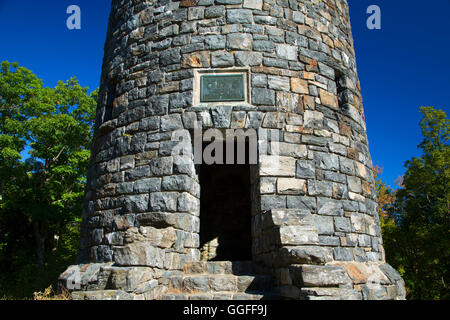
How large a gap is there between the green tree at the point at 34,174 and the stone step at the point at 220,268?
10.7 metres

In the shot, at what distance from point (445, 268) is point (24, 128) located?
17809 mm

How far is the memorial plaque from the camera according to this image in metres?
4.61

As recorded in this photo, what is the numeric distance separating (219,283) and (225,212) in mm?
4293

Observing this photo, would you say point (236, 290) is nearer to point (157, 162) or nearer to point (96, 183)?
point (157, 162)

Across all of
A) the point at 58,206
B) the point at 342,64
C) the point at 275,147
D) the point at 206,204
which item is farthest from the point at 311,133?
the point at 58,206

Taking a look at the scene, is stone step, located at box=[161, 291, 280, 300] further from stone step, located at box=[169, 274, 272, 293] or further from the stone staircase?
stone step, located at box=[169, 274, 272, 293]

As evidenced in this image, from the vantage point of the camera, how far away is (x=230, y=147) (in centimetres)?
572

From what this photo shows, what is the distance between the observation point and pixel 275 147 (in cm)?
432

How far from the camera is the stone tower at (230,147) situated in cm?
364

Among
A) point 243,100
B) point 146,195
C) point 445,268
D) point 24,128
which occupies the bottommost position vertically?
point 445,268

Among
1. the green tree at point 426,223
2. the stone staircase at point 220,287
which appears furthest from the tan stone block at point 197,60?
the green tree at point 426,223

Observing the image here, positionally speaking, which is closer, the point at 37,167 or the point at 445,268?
the point at 445,268

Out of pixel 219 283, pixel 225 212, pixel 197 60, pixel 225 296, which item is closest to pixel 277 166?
pixel 219 283

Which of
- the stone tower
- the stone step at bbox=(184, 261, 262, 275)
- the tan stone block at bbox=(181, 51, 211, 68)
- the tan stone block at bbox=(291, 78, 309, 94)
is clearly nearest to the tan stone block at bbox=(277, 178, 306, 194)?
the stone tower
